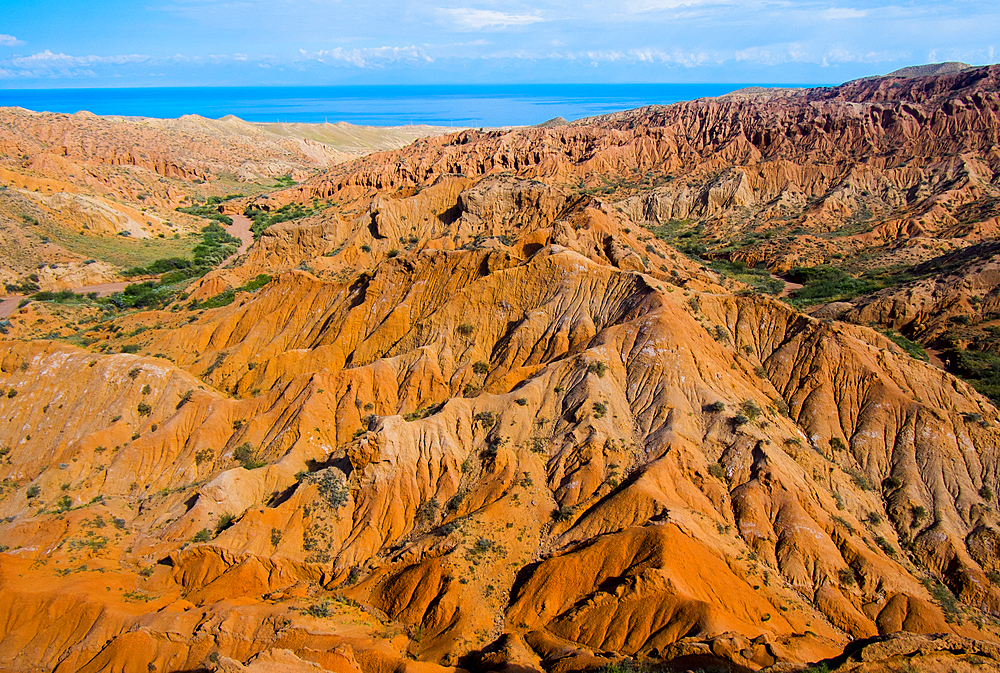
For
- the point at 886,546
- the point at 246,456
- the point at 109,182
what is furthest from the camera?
the point at 109,182

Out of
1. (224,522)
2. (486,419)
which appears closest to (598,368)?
(486,419)

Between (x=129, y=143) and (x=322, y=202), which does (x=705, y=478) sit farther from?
(x=129, y=143)

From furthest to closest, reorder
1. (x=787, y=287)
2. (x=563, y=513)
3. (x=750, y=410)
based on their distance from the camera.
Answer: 1. (x=787, y=287)
2. (x=750, y=410)
3. (x=563, y=513)

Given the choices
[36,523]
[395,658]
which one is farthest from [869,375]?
[36,523]

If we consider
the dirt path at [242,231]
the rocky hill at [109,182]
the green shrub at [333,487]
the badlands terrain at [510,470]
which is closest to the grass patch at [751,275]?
the badlands terrain at [510,470]

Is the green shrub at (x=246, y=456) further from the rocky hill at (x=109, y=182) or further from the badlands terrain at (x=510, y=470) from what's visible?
the rocky hill at (x=109, y=182)

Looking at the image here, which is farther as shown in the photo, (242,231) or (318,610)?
(242,231)

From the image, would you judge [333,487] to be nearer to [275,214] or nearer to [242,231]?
[242,231]
